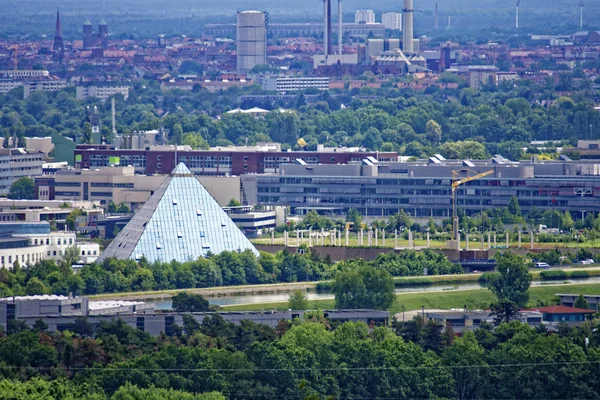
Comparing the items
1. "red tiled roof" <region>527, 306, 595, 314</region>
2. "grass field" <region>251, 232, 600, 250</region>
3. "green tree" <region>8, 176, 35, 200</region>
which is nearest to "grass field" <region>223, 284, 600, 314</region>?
"red tiled roof" <region>527, 306, 595, 314</region>

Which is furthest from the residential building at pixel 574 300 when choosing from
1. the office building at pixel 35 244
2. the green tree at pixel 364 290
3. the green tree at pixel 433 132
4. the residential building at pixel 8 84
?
the residential building at pixel 8 84

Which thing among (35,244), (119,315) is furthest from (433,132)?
(119,315)

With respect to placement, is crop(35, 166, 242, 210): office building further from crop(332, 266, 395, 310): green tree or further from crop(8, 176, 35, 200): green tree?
crop(332, 266, 395, 310): green tree

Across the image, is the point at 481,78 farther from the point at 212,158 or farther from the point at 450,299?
the point at 450,299

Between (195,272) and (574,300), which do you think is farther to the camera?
(195,272)

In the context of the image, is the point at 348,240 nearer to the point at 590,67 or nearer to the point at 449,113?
the point at 449,113

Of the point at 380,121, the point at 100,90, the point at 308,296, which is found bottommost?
the point at 308,296

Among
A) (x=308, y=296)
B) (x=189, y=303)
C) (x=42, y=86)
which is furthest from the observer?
(x=42, y=86)
